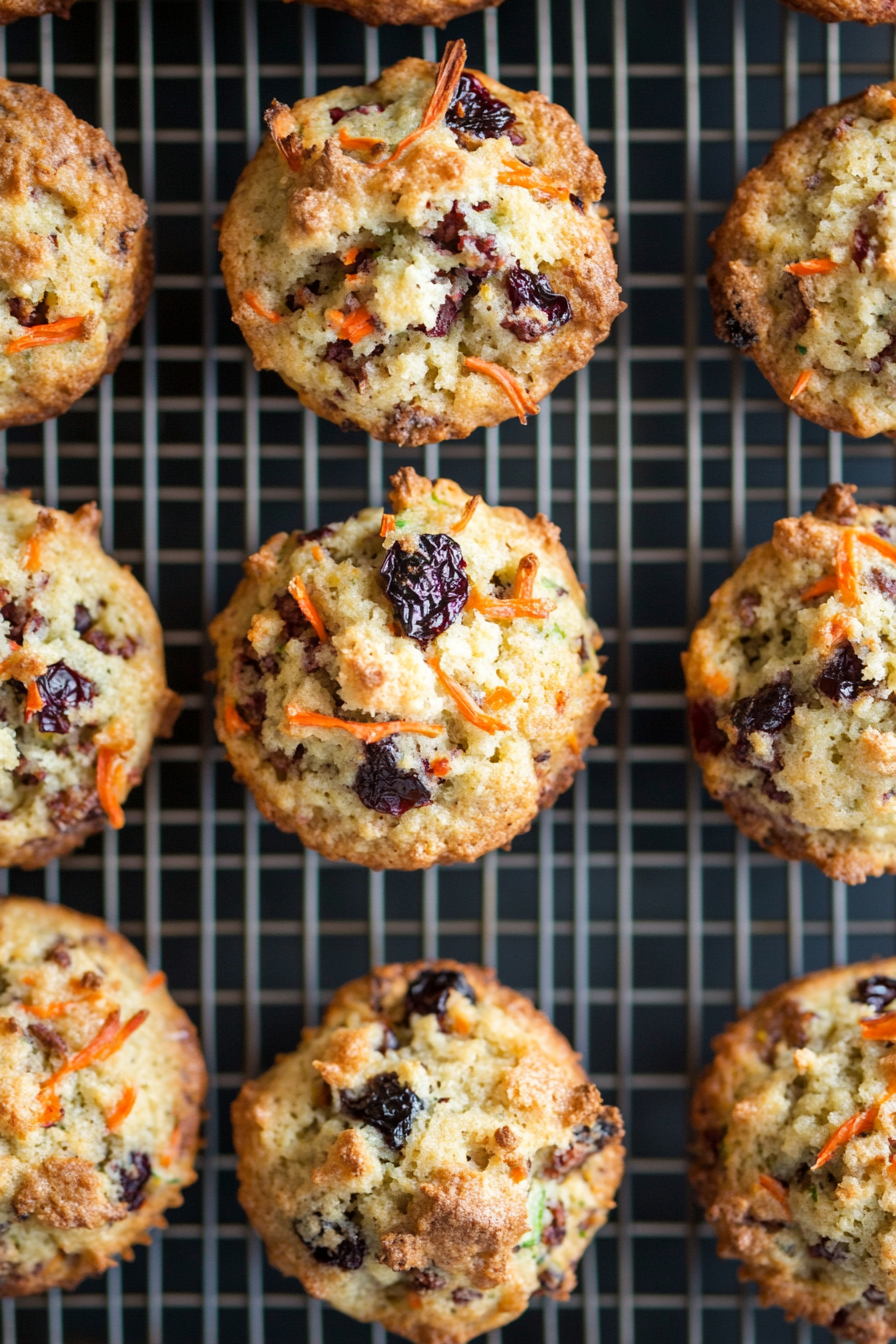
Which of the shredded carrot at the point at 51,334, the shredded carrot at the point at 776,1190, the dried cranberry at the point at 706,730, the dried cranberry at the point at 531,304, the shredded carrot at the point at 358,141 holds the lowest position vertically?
the shredded carrot at the point at 776,1190

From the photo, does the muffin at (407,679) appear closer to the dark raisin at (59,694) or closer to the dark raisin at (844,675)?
the dark raisin at (59,694)

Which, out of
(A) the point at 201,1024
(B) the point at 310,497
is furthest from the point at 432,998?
(B) the point at 310,497

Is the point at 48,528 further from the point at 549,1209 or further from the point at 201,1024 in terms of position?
the point at 549,1209

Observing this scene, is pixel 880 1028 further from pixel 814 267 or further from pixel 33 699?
pixel 33 699

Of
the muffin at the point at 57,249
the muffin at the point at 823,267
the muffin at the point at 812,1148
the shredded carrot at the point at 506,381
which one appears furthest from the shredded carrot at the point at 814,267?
the muffin at the point at 812,1148

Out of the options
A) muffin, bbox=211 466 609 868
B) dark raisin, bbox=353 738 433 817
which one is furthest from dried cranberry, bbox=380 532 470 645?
dark raisin, bbox=353 738 433 817

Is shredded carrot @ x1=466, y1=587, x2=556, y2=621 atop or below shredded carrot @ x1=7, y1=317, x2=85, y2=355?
below

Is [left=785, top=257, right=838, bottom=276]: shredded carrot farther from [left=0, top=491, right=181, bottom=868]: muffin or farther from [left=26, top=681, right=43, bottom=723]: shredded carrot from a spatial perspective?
[left=26, top=681, right=43, bottom=723]: shredded carrot
